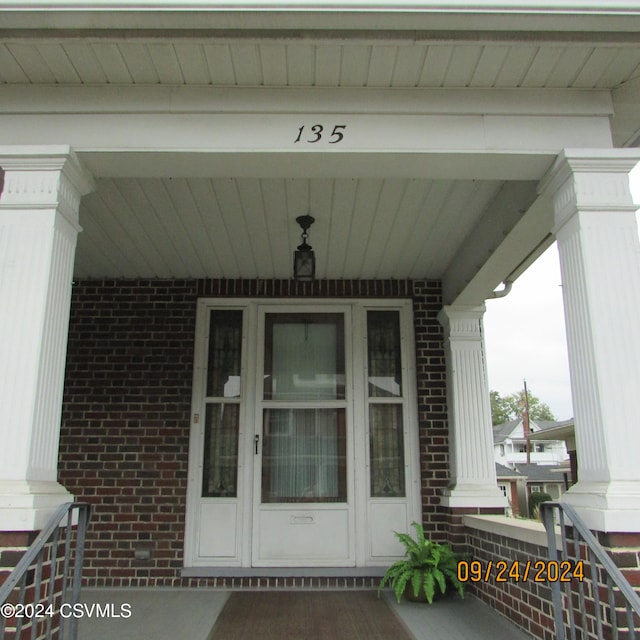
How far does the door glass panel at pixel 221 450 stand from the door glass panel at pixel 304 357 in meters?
0.37

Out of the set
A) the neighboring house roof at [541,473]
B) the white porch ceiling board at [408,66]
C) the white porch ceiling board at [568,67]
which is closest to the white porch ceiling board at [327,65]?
the white porch ceiling board at [408,66]

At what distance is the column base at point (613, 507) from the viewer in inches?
88.7

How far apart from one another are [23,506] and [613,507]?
2.27 m

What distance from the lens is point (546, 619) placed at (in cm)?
308

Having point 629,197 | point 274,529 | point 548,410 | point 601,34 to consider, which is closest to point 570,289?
point 629,197

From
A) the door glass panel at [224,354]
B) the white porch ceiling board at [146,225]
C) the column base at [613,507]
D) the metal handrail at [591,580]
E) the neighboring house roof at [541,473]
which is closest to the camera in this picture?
the metal handrail at [591,580]

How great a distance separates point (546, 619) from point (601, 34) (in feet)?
9.23

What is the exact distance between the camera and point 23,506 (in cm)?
229

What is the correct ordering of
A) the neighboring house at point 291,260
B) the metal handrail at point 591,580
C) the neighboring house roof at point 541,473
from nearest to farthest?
the metal handrail at point 591,580 < the neighboring house at point 291,260 < the neighboring house roof at point 541,473

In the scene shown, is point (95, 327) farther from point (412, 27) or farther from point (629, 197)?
point (629, 197)

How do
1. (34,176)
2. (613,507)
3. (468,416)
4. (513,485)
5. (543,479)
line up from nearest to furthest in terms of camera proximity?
(613,507) → (34,176) → (468,416) → (513,485) → (543,479)

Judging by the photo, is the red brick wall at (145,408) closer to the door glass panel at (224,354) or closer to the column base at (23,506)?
the door glass panel at (224,354)

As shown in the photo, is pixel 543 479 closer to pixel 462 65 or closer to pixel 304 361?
pixel 304 361
